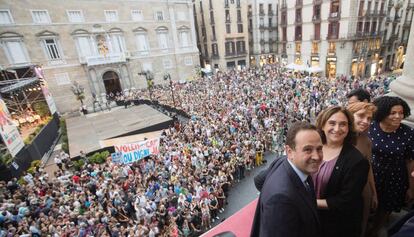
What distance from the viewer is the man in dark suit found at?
1.40 meters

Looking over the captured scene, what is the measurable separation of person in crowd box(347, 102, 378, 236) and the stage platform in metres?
14.7

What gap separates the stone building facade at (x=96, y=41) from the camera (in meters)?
23.3

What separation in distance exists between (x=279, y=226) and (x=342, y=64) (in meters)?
33.0

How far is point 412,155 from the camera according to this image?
7.79 ft

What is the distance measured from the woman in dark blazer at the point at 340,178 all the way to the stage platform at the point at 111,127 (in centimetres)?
1463

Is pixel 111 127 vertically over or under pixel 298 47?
under

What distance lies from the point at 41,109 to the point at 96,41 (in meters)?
10.7

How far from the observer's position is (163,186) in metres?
8.70

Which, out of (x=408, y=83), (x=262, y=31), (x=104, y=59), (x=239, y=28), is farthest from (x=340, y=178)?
(x=262, y=31)

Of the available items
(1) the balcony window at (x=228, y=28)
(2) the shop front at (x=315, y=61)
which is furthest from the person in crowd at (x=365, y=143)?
(1) the balcony window at (x=228, y=28)

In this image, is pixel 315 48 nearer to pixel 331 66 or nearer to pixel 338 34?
pixel 331 66

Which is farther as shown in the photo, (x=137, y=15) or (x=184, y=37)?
(x=184, y=37)

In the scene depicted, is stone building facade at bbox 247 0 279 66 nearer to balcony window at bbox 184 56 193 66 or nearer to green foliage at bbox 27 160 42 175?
balcony window at bbox 184 56 193 66

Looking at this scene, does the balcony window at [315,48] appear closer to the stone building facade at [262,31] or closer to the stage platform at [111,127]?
the stone building facade at [262,31]
